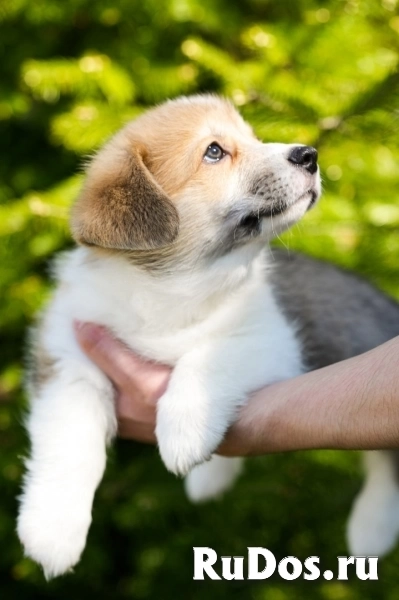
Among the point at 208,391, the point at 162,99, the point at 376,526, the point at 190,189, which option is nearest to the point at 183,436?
the point at 208,391

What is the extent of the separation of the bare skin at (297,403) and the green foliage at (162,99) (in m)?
0.57

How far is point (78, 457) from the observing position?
7.01 ft

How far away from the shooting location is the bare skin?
5.71ft

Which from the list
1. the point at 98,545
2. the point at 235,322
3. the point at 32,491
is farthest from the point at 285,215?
the point at 98,545

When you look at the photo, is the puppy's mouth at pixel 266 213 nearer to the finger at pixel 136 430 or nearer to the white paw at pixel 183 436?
the white paw at pixel 183 436

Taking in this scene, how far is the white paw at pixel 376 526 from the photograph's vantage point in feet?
8.59

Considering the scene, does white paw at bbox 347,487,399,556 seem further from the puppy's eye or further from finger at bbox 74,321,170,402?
the puppy's eye

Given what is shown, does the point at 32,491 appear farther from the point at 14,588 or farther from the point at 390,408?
the point at 14,588

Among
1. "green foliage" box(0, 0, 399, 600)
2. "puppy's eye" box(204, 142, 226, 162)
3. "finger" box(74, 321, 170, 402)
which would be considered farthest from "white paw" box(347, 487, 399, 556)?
"puppy's eye" box(204, 142, 226, 162)

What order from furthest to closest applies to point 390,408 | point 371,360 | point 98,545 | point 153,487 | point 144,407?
point 98,545, point 153,487, point 144,407, point 371,360, point 390,408

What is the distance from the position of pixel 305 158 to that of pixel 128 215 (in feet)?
1.90

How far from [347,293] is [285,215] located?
73 centimetres

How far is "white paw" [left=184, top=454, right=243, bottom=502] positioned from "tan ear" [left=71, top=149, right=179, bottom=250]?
1.24m

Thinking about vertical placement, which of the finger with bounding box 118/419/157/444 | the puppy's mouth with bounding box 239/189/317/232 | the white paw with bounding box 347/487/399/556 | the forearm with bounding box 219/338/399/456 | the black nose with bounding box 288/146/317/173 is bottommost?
the white paw with bounding box 347/487/399/556
